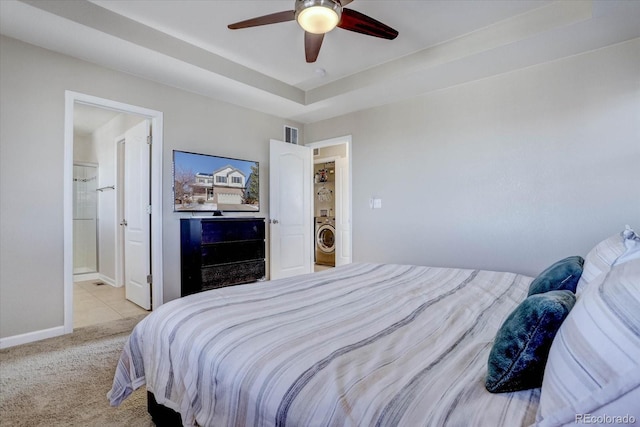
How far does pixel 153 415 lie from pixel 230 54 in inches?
123

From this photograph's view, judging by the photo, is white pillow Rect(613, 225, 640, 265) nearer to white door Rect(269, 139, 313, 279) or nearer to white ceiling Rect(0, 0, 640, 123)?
white ceiling Rect(0, 0, 640, 123)

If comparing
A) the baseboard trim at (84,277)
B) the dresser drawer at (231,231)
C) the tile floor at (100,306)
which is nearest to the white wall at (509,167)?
the dresser drawer at (231,231)

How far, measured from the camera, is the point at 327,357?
0.94 meters

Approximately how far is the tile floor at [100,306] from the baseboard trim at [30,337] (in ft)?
0.77

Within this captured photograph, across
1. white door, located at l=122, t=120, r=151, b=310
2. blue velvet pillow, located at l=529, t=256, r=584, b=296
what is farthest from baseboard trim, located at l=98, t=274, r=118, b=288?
blue velvet pillow, located at l=529, t=256, r=584, b=296

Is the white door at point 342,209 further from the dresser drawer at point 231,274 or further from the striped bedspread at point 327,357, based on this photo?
the striped bedspread at point 327,357

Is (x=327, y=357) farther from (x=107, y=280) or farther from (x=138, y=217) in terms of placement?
(x=107, y=280)

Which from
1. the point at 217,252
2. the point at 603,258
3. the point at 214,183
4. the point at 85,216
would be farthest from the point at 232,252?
the point at 85,216

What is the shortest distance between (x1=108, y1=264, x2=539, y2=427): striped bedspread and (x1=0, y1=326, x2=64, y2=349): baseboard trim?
1.79 m

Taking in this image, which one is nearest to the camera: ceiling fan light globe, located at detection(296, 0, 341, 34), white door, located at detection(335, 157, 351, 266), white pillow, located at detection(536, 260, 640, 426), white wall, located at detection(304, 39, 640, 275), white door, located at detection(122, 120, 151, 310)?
white pillow, located at detection(536, 260, 640, 426)

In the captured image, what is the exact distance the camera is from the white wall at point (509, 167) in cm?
270

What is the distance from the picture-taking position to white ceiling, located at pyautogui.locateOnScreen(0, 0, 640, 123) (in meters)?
2.39

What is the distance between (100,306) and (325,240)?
12.9ft

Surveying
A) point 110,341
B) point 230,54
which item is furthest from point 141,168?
point 110,341
